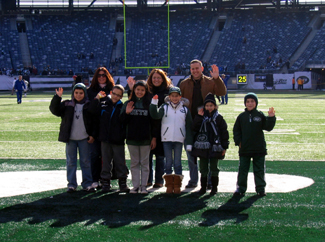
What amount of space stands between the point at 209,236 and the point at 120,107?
239 cm

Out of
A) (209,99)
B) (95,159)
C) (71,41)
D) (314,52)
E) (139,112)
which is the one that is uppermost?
(71,41)

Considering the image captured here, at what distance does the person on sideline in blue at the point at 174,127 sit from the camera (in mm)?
5652

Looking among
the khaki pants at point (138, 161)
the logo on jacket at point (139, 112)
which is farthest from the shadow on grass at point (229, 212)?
the logo on jacket at point (139, 112)

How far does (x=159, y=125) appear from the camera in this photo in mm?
5805

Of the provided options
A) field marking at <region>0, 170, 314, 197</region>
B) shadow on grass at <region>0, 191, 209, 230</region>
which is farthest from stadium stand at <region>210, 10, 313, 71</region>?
shadow on grass at <region>0, 191, 209, 230</region>

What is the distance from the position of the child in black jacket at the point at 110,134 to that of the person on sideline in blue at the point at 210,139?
0.94 metres

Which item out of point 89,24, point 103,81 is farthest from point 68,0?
point 103,81

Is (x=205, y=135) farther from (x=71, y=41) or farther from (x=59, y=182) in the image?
(x=71, y=41)

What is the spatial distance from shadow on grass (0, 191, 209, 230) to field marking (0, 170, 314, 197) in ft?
1.61

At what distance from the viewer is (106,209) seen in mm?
4883

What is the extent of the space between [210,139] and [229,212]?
1072 mm

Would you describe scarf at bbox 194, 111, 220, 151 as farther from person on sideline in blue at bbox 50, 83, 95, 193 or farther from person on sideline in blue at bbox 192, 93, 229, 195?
person on sideline in blue at bbox 50, 83, 95, 193

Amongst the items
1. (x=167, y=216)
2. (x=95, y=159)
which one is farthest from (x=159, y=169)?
(x=167, y=216)

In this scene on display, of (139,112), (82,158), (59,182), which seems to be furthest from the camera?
(59,182)
